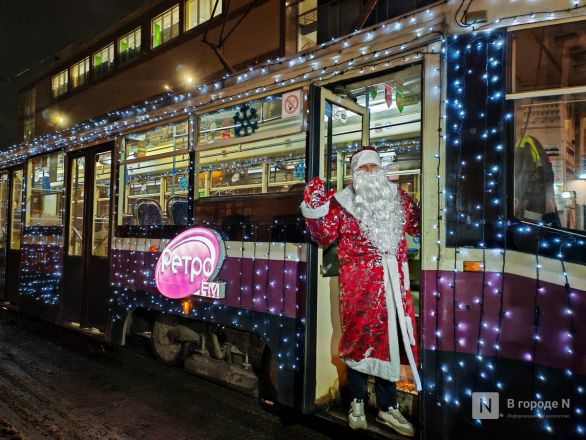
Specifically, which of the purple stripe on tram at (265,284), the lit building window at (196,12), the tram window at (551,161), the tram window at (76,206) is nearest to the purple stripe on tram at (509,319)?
the tram window at (551,161)

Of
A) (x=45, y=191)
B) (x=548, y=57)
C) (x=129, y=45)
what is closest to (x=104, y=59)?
(x=129, y=45)

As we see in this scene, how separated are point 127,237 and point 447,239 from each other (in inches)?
144

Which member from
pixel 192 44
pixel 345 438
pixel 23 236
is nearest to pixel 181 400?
pixel 345 438

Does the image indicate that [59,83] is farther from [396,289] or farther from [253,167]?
[396,289]

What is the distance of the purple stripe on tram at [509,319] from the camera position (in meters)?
2.29

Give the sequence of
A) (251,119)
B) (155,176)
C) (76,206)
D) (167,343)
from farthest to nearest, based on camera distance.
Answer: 1. (76,206)
2. (155,176)
3. (167,343)
4. (251,119)

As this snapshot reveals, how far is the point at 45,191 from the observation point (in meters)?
6.79

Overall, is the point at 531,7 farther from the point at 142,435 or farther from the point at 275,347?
the point at 142,435

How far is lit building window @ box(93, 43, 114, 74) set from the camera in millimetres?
15109

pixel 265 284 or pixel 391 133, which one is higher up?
pixel 391 133

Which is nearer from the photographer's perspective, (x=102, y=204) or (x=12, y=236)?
(x=102, y=204)

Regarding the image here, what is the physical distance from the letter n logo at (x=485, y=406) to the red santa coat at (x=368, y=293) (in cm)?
44

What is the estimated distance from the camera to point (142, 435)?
3.47 m

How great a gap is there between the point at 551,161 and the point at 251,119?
2.32 metres
